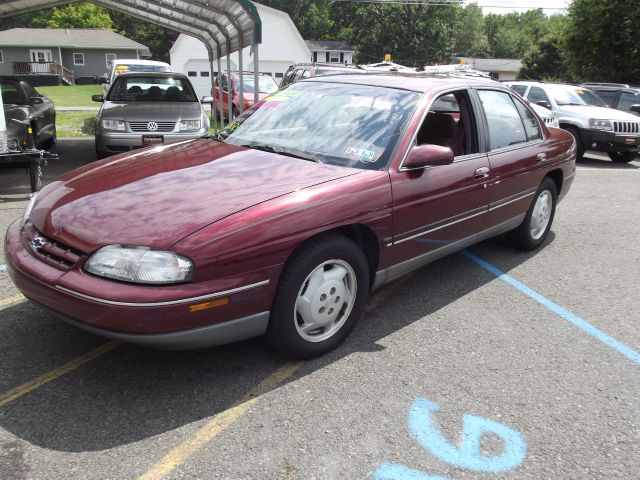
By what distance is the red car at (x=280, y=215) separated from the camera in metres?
2.60

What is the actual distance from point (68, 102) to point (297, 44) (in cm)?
2225

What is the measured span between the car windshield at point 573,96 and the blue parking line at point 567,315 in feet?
30.7

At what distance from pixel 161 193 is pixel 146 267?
1.95ft

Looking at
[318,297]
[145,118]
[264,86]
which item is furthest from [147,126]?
[264,86]

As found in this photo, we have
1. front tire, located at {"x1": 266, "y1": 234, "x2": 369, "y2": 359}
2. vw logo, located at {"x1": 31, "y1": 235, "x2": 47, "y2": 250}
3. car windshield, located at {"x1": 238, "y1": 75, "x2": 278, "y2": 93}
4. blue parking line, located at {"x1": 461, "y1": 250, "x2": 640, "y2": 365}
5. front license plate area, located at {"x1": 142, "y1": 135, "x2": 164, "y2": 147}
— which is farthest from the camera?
car windshield, located at {"x1": 238, "y1": 75, "x2": 278, "y2": 93}

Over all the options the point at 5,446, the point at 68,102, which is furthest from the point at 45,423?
the point at 68,102

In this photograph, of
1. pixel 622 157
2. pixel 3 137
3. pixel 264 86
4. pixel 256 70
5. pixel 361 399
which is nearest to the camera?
pixel 361 399

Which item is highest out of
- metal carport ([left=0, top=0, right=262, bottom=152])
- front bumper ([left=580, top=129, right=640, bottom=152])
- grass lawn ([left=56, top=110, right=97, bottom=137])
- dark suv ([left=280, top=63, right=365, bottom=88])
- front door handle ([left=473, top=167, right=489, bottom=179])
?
metal carport ([left=0, top=0, right=262, bottom=152])

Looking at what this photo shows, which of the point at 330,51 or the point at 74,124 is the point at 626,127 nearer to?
the point at 74,124

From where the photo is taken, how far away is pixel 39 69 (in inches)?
1901

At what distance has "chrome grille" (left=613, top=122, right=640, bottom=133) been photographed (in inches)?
464

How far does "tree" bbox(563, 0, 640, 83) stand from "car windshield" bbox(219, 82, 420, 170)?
63.1 feet

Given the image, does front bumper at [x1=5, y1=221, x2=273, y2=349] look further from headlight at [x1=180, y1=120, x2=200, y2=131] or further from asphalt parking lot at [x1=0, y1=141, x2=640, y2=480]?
headlight at [x1=180, y1=120, x2=200, y2=131]

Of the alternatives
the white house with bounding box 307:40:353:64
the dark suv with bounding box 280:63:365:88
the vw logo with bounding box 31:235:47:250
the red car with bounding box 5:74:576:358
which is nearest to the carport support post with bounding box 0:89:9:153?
the red car with bounding box 5:74:576:358
